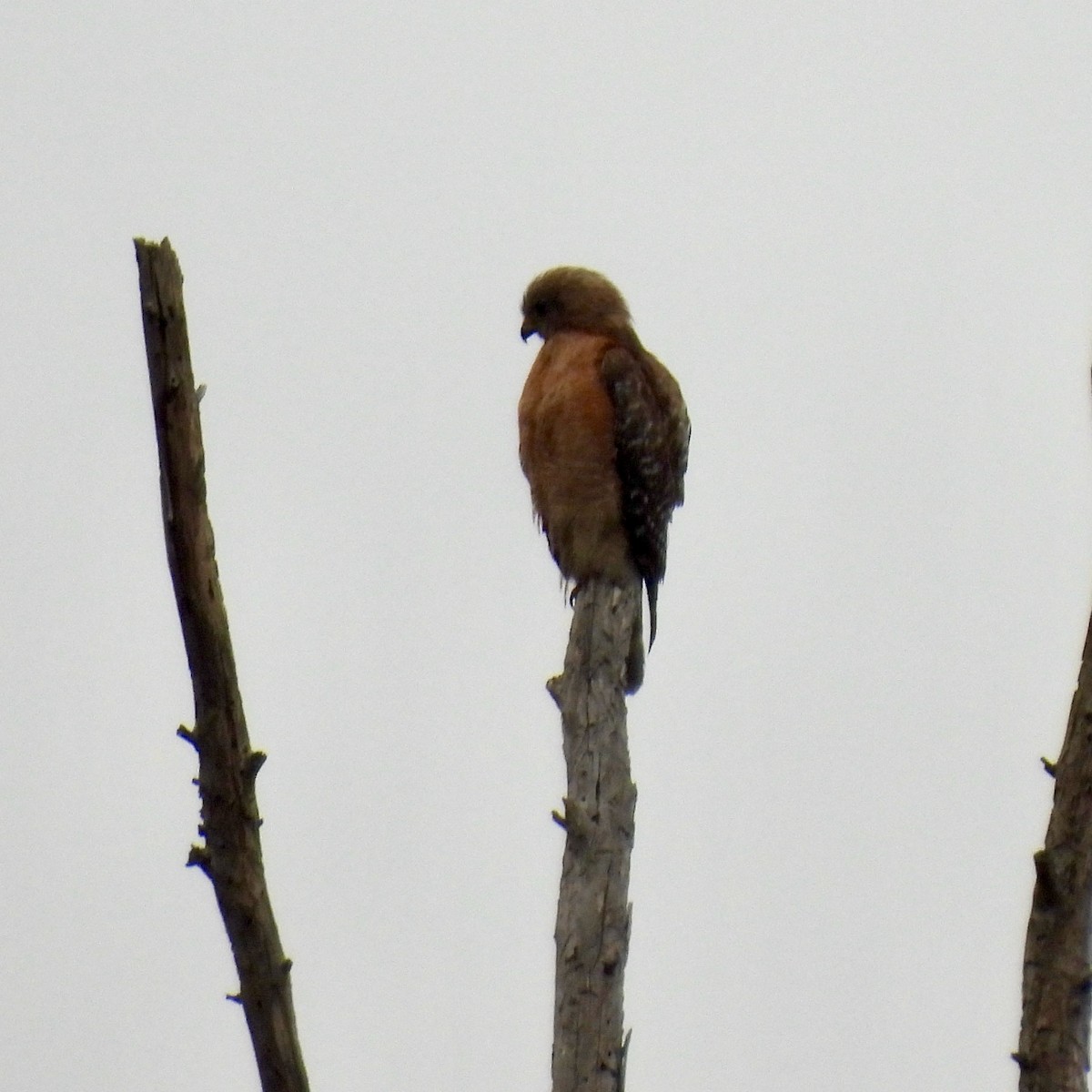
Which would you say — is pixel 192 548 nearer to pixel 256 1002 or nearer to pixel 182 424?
pixel 182 424

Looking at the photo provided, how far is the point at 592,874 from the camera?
5027 mm

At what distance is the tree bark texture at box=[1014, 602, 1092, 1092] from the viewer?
385 cm

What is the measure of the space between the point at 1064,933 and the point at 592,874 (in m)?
1.53

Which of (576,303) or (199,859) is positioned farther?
(576,303)

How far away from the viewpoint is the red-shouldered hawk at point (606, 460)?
24.1 ft

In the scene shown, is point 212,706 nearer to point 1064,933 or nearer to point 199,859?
point 199,859

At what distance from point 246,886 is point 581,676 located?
6.89 feet

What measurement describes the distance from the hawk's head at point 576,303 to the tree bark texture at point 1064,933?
424 cm

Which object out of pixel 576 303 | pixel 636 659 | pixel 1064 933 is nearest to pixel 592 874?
pixel 1064 933

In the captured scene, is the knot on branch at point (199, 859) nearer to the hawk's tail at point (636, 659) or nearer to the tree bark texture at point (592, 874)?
the tree bark texture at point (592, 874)

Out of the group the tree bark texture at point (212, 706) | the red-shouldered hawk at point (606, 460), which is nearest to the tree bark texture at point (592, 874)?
the tree bark texture at point (212, 706)

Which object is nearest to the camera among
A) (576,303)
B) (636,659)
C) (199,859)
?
(199,859)

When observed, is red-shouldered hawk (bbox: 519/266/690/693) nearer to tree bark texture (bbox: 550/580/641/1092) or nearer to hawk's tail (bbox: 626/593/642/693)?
hawk's tail (bbox: 626/593/642/693)

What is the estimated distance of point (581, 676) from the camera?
5.75 metres
